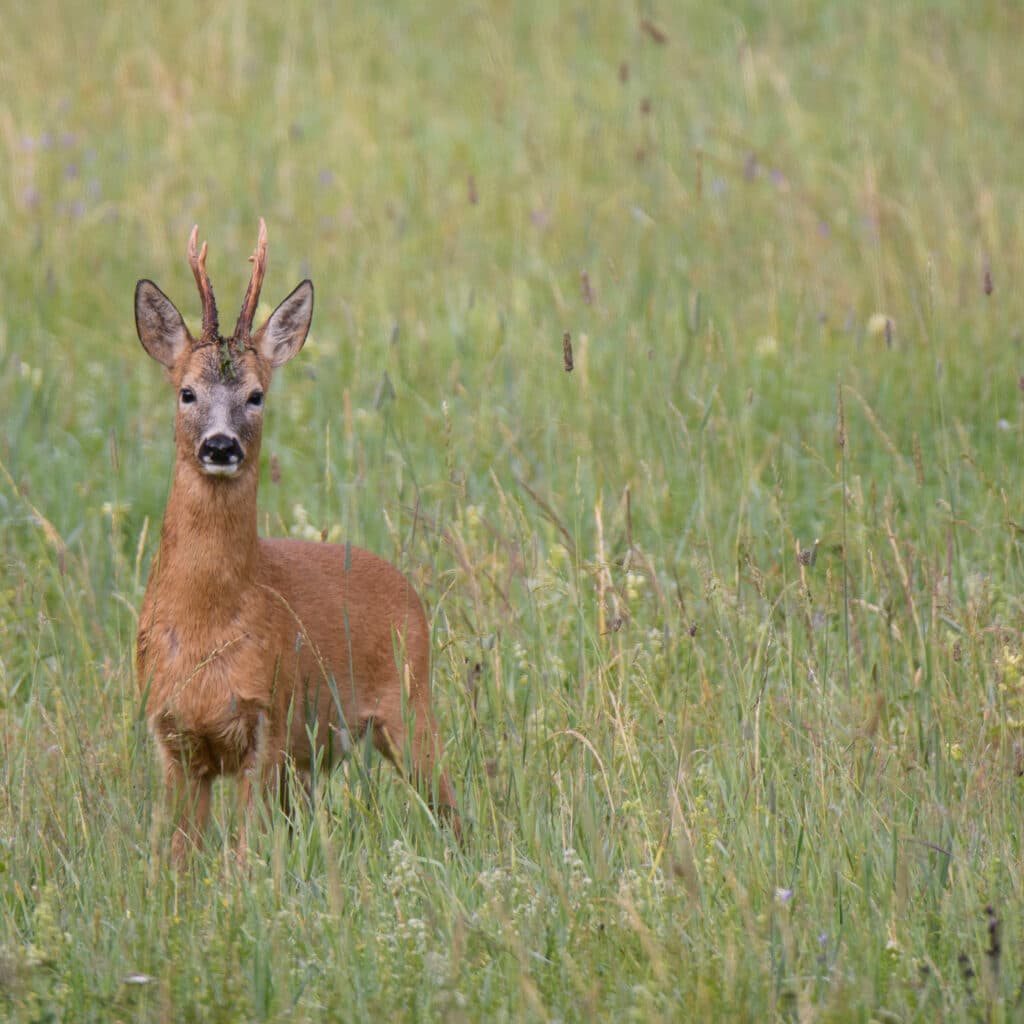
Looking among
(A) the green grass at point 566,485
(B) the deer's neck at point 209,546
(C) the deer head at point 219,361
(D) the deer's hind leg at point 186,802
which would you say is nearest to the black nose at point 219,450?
(C) the deer head at point 219,361

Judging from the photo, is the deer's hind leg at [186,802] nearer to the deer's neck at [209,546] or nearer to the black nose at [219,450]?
the deer's neck at [209,546]

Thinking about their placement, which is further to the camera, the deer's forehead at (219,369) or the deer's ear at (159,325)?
the deer's ear at (159,325)

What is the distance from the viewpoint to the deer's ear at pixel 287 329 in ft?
15.7

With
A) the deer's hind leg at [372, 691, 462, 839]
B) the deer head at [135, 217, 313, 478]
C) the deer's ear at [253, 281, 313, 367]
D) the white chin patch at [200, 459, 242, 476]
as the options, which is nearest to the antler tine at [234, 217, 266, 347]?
the deer head at [135, 217, 313, 478]

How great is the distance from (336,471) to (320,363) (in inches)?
37.9

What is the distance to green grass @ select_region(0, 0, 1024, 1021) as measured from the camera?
318 centimetres

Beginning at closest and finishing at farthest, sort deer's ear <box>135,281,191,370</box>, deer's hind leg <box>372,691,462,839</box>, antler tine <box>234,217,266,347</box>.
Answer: deer's hind leg <box>372,691,462,839</box> < antler tine <box>234,217,266,347</box> < deer's ear <box>135,281,191,370</box>

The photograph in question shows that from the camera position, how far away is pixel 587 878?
332 centimetres

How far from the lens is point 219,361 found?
449cm

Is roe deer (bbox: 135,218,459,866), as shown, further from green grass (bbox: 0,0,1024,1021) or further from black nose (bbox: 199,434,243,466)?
green grass (bbox: 0,0,1024,1021)

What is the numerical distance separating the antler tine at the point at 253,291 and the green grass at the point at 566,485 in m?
0.41

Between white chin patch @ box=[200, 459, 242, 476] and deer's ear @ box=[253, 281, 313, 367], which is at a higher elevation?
deer's ear @ box=[253, 281, 313, 367]

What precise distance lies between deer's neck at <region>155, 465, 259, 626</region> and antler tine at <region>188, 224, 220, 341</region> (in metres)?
0.35

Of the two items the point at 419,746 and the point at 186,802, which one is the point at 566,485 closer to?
the point at 419,746
